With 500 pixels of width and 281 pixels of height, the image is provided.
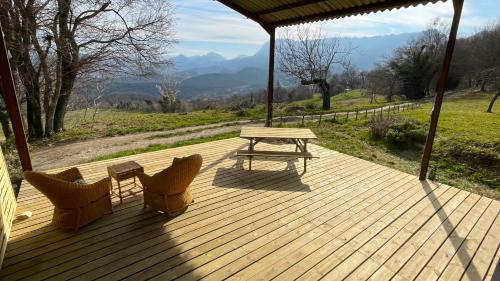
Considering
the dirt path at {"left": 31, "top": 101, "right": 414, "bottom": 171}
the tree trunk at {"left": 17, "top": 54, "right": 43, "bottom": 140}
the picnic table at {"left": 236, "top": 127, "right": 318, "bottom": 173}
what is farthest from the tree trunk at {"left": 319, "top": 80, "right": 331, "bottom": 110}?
the tree trunk at {"left": 17, "top": 54, "right": 43, "bottom": 140}

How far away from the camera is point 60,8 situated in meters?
9.12

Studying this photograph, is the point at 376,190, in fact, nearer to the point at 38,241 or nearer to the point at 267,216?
the point at 267,216

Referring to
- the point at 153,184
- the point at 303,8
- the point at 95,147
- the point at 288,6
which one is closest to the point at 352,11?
the point at 303,8

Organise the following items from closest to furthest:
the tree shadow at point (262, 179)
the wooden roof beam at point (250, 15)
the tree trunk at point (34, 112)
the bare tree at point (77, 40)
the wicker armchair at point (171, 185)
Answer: the wicker armchair at point (171, 185) → the tree shadow at point (262, 179) → the wooden roof beam at point (250, 15) → the bare tree at point (77, 40) → the tree trunk at point (34, 112)

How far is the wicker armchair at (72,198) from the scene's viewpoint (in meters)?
2.85

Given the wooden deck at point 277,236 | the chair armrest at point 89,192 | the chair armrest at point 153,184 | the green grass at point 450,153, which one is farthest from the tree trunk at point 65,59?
the green grass at point 450,153

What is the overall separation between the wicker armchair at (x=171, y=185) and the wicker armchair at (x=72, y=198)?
19.8 inches

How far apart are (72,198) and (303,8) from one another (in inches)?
205

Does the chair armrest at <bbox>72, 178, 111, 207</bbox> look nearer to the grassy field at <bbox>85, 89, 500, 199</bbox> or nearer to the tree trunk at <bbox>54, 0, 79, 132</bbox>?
the grassy field at <bbox>85, 89, 500, 199</bbox>

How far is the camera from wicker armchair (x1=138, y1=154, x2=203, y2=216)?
3.30 meters

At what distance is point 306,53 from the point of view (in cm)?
2311

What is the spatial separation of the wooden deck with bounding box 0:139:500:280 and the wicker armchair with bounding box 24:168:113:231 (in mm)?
131

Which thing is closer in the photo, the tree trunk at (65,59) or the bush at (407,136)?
the bush at (407,136)

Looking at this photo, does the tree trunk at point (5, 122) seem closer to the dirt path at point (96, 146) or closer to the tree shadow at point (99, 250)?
the dirt path at point (96, 146)
